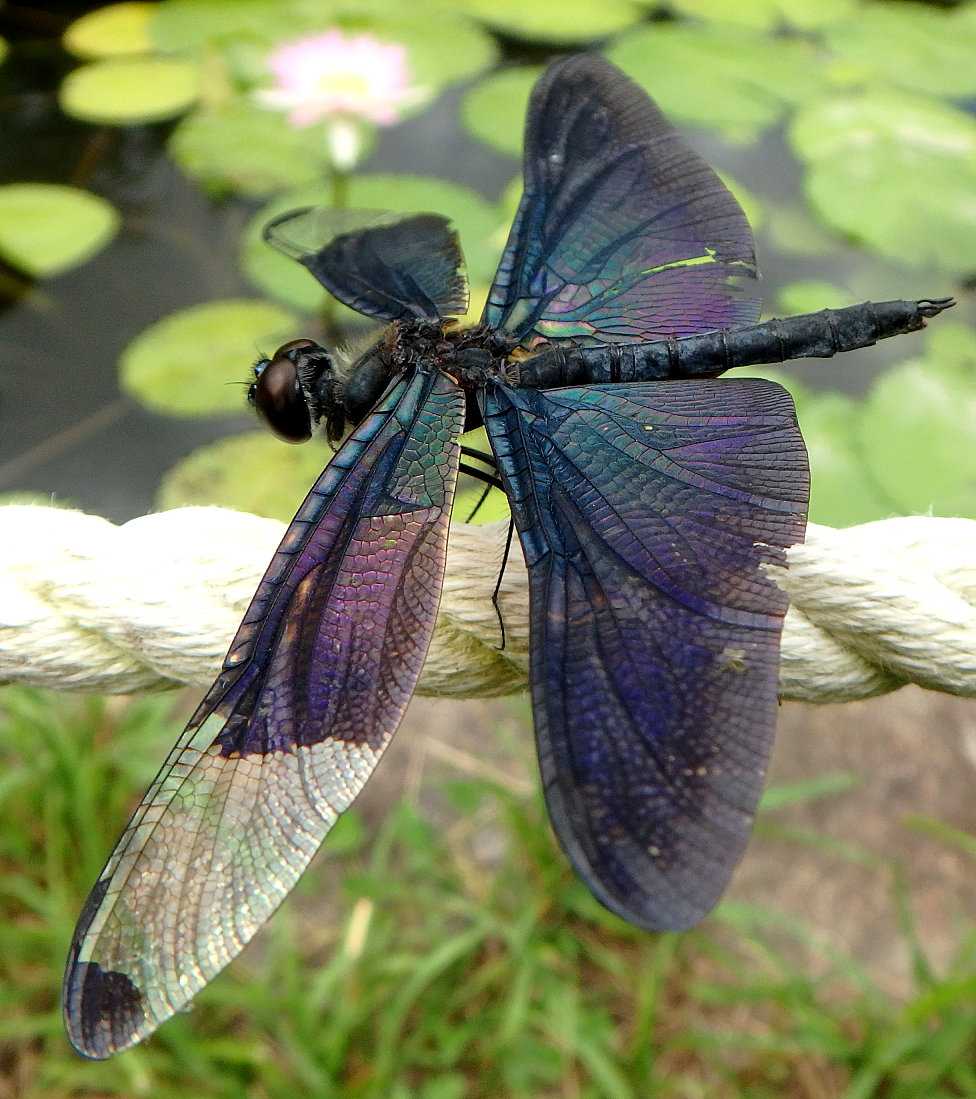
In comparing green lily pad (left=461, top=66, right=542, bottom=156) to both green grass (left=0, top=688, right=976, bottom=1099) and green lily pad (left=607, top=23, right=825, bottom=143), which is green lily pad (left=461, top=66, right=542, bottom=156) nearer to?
green lily pad (left=607, top=23, right=825, bottom=143)

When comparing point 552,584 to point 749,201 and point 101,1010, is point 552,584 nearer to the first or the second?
point 101,1010

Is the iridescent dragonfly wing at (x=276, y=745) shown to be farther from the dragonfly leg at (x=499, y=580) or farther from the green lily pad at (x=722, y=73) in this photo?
the green lily pad at (x=722, y=73)

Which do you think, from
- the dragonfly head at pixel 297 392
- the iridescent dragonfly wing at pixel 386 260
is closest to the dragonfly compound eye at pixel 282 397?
the dragonfly head at pixel 297 392

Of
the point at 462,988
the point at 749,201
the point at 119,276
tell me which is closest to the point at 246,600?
the point at 462,988

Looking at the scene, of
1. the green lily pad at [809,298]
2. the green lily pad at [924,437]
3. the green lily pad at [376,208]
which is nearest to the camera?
A: the green lily pad at [924,437]

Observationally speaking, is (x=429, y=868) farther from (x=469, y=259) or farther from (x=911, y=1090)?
(x=469, y=259)

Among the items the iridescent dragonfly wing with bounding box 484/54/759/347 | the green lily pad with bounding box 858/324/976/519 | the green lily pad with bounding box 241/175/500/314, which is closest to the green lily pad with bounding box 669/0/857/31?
the green lily pad with bounding box 241/175/500/314
